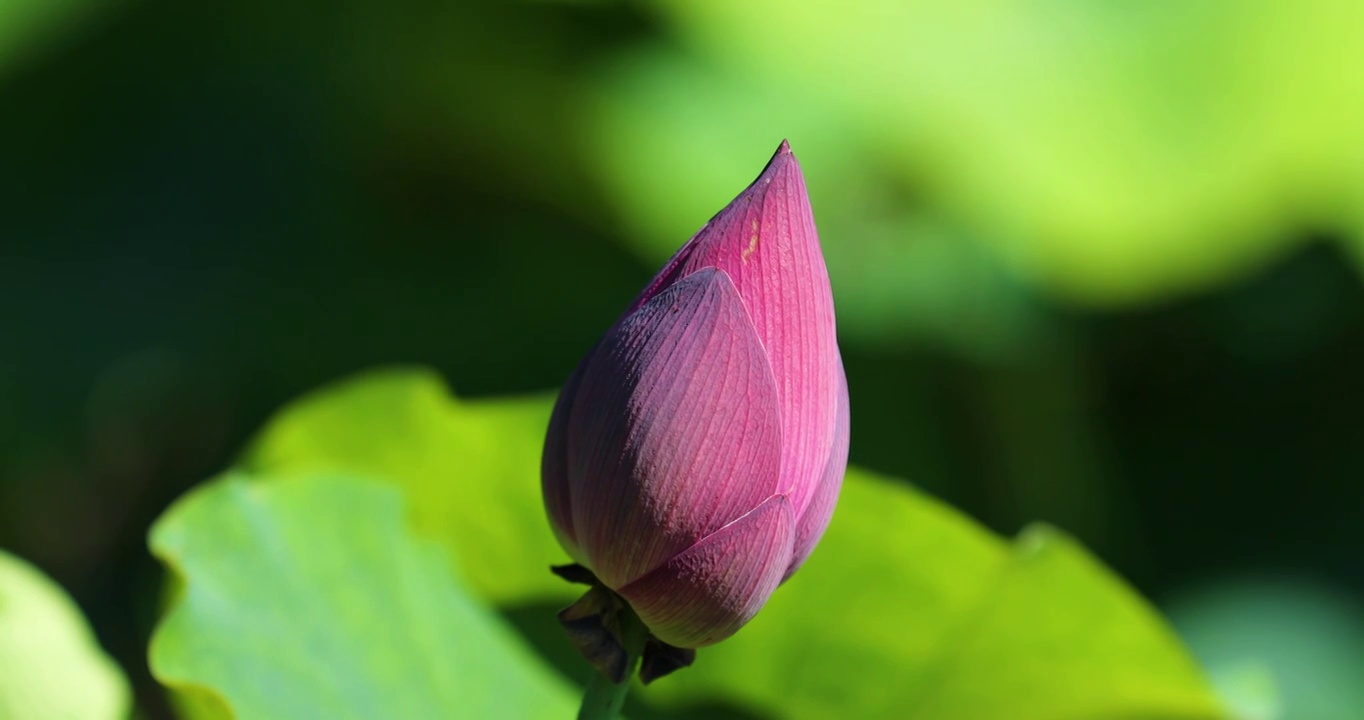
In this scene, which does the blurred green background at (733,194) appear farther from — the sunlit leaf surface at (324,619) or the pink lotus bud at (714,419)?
the pink lotus bud at (714,419)

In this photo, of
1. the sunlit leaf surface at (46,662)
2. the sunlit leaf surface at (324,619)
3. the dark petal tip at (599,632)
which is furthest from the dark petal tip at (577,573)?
the sunlit leaf surface at (46,662)

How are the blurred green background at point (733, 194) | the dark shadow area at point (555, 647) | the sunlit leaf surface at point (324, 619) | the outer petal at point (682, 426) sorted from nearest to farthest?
the outer petal at point (682, 426) < the sunlit leaf surface at point (324, 619) < the dark shadow area at point (555, 647) < the blurred green background at point (733, 194)

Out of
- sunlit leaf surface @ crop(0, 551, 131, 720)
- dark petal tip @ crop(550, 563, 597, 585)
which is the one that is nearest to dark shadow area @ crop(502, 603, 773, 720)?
sunlit leaf surface @ crop(0, 551, 131, 720)

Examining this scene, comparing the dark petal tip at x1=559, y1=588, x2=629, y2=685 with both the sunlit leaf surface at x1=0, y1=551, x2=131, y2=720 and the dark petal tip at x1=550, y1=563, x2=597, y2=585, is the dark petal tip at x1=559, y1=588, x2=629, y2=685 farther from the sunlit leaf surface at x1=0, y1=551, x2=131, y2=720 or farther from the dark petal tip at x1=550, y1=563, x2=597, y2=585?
the sunlit leaf surface at x1=0, y1=551, x2=131, y2=720

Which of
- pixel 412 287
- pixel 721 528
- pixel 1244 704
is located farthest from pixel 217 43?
pixel 721 528

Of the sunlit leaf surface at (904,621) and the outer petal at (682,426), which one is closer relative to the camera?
the outer petal at (682,426)

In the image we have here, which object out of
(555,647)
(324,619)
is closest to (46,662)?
(324,619)

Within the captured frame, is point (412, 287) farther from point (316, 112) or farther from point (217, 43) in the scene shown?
point (217, 43)

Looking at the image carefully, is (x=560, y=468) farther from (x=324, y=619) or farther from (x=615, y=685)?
(x=324, y=619)
